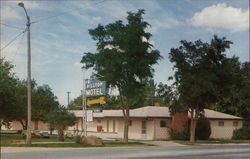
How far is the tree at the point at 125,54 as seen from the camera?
3331 cm

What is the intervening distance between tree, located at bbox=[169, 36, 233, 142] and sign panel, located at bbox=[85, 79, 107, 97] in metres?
7.99

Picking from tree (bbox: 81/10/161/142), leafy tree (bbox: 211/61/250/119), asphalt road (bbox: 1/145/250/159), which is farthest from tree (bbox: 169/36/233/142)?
asphalt road (bbox: 1/145/250/159)

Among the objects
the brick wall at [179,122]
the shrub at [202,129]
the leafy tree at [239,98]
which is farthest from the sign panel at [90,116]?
the leafy tree at [239,98]

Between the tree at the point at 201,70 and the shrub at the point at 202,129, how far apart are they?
15.0ft

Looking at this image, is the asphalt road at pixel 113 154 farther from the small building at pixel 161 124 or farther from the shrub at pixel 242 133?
the shrub at pixel 242 133

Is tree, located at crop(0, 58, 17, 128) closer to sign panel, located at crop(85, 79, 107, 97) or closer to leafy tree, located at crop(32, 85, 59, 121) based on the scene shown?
sign panel, located at crop(85, 79, 107, 97)

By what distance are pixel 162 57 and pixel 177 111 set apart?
285 inches

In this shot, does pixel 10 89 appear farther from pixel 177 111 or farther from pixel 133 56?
pixel 177 111

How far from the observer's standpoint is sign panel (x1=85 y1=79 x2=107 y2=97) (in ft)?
111

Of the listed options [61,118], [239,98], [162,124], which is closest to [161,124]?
[162,124]

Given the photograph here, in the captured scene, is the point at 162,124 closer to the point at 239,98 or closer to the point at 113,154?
the point at 239,98

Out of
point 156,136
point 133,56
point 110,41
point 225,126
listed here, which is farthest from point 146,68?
point 225,126

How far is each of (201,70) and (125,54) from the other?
8.09m

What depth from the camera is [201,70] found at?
3716 cm
